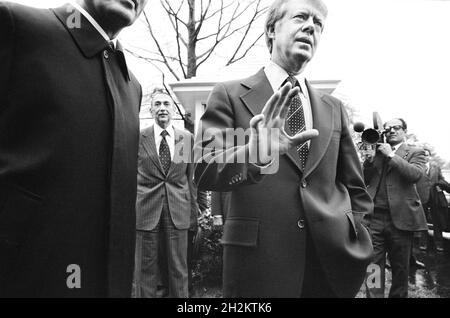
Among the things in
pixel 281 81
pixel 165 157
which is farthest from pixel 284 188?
pixel 165 157

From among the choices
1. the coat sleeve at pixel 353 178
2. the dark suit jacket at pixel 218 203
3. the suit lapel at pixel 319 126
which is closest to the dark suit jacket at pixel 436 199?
the dark suit jacket at pixel 218 203

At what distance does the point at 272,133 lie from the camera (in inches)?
61.7

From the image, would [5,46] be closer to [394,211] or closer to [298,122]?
[298,122]

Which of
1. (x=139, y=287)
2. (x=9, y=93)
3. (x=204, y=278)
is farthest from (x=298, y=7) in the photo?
(x=204, y=278)

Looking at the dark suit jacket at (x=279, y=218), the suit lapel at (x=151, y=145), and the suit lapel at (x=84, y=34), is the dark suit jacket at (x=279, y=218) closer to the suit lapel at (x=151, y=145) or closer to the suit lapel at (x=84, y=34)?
the suit lapel at (x=84, y=34)

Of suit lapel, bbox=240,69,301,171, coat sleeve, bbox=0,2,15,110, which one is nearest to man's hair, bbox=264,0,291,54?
suit lapel, bbox=240,69,301,171

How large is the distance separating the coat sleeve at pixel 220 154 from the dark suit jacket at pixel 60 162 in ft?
0.98

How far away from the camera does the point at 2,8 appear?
131 centimetres

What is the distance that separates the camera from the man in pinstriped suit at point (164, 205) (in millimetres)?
4031

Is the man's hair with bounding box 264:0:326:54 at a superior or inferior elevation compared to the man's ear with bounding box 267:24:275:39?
superior

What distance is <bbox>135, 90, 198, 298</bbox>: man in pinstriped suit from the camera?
4.03 meters

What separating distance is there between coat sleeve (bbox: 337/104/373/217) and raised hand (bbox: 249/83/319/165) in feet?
1.61

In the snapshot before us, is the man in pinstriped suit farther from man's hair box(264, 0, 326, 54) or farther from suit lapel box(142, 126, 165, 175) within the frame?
man's hair box(264, 0, 326, 54)

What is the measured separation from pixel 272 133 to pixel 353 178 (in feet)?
2.05
